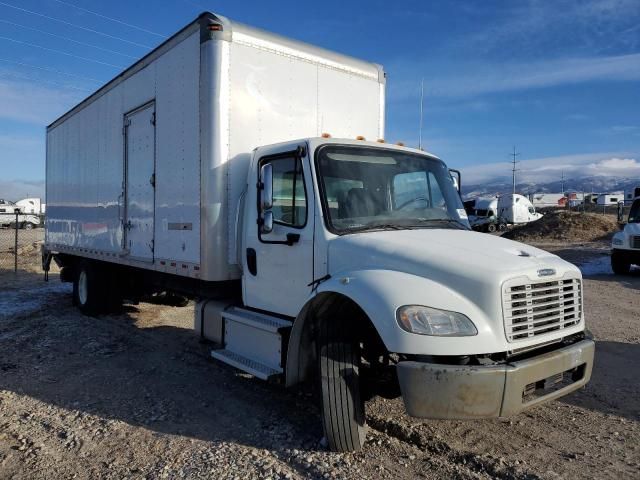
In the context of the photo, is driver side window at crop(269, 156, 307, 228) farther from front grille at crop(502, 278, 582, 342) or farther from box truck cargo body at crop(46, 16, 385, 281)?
front grille at crop(502, 278, 582, 342)

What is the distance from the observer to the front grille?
11.6 ft

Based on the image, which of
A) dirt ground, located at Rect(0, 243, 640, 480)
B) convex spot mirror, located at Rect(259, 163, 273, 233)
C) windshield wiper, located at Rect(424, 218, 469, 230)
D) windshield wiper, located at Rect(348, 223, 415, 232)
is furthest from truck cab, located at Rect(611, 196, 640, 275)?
convex spot mirror, located at Rect(259, 163, 273, 233)

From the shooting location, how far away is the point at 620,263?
628 inches

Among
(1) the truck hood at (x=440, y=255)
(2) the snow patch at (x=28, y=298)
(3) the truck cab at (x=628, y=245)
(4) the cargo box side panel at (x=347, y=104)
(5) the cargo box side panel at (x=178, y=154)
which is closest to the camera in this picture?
(1) the truck hood at (x=440, y=255)

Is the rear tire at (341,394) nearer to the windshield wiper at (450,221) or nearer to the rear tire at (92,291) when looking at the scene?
the windshield wiper at (450,221)

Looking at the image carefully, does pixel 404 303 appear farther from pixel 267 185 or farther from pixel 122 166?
pixel 122 166

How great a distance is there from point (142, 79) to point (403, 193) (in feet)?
13.7

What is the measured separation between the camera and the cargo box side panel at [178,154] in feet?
18.6

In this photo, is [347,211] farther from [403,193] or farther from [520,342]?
[520,342]

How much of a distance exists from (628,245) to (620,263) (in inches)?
28.7

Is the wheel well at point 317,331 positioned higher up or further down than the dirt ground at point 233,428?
higher up

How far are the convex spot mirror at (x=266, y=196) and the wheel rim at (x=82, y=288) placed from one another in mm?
5902

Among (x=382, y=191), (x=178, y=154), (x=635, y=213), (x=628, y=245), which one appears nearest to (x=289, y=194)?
(x=382, y=191)

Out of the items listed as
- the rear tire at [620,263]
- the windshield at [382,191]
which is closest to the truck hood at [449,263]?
the windshield at [382,191]
